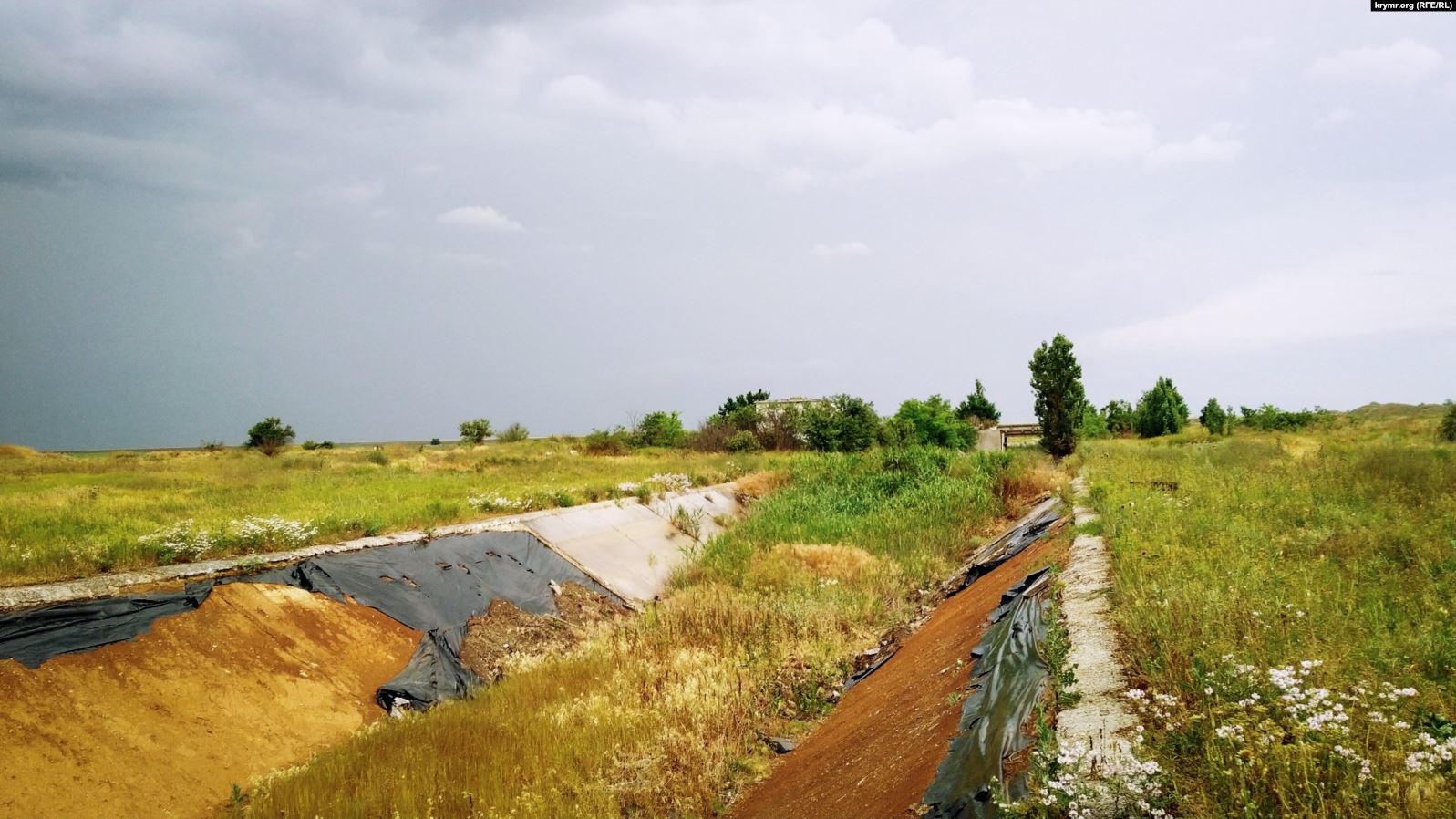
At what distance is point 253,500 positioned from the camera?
51.8ft

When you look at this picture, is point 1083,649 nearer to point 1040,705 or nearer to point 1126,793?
point 1040,705

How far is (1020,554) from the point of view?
1062cm

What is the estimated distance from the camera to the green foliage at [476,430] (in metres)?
51.9

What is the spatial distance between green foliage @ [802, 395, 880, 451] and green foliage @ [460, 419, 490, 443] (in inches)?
992

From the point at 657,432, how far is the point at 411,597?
104ft

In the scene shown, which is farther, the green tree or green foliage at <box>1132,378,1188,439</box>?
green foliage at <box>1132,378,1188,439</box>

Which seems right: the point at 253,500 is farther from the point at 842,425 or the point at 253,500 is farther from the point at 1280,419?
the point at 1280,419

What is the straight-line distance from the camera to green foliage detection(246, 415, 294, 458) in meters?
46.3

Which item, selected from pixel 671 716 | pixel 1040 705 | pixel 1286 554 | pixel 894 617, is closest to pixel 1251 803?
pixel 1040 705

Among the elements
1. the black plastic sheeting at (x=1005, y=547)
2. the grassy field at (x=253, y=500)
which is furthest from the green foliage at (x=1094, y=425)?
the black plastic sheeting at (x=1005, y=547)

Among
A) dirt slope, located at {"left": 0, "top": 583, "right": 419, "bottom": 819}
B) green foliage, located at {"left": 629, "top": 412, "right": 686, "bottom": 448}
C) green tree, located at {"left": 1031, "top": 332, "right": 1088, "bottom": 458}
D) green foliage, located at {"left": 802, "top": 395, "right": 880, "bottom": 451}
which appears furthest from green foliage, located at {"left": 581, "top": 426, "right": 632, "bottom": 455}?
dirt slope, located at {"left": 0, "top": 583, "right": 419, "bottom": 819}

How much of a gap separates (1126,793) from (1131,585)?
303 centimetres

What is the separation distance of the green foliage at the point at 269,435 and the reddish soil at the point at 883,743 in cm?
4817

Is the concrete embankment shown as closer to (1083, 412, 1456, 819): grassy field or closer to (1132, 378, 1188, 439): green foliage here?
(1083, 412, 1456, 819): grassy field
